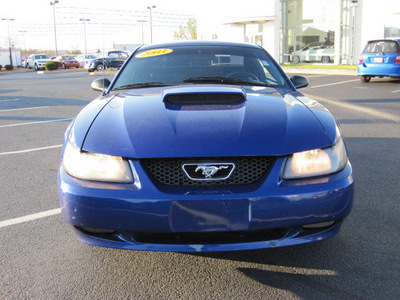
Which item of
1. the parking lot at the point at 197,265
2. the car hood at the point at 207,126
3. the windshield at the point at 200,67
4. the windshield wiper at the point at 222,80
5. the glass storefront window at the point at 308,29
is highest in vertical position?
the glass storefront window at the point at 308,29

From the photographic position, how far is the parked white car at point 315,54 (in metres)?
29.4

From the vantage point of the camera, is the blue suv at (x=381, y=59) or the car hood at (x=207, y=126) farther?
the blue suv at (x=381, y=59)

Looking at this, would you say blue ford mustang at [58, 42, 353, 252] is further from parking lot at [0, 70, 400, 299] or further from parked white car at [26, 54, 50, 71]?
parked white car at [26, 54, 50, 71]

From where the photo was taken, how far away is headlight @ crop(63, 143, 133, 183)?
2.18m

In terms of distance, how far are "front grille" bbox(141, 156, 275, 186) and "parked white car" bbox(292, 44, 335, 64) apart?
29.2m

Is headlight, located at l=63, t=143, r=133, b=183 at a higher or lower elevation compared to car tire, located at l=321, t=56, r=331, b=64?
lower

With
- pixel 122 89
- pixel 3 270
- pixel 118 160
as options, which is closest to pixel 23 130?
pixel 122 89

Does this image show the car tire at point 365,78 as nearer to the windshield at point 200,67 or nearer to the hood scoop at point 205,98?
the windshield at point 200,67

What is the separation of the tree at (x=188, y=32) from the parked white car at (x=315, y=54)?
4598 centimetres

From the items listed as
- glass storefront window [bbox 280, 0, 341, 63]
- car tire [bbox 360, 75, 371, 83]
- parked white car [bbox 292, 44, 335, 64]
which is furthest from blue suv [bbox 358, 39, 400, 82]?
parked white car [bbox 292, 44, 335, 64]

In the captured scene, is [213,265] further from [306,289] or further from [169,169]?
[169,169]

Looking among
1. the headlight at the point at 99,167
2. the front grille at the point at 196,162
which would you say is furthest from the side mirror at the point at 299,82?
the headlight at the point at 99,167

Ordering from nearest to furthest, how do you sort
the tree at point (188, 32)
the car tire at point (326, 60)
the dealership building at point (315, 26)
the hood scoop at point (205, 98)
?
the hood scoop at point (205, 98)
the dealership building at point (315, 26)
the car tire at point (326, 60)
the tree at point (188, 32)

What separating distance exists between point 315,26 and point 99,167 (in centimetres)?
3091
